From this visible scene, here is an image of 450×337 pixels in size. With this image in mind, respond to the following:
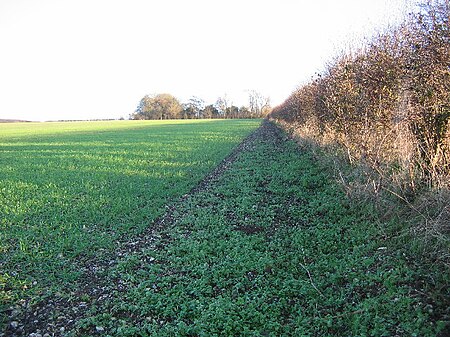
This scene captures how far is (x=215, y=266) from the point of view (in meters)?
5.76

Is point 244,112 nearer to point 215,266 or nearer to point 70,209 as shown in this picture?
point 70,209

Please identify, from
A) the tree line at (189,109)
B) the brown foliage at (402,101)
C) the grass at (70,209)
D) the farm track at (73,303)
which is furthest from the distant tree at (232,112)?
the farm track at (73,303)

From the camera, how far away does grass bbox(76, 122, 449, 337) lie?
163 inches

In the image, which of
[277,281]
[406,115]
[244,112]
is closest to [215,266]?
[277,281]

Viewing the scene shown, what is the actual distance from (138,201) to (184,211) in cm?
181

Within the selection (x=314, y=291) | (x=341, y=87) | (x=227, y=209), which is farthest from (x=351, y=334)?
(x=341, y=87)

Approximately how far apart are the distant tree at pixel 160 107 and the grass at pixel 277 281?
110842mm

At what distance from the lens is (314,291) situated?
4855 mm

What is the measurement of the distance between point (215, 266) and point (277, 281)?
1.21 metres

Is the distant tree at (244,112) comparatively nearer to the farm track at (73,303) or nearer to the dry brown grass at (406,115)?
the dry brown grass at (406,115)

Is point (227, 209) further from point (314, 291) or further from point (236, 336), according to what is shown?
point (236, 336)

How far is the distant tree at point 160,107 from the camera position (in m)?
115

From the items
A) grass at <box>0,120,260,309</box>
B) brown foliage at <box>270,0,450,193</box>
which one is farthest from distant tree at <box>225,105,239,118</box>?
brown foliage at <box>270,0,450,193</box>

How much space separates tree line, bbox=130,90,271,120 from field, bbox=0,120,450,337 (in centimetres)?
10292
